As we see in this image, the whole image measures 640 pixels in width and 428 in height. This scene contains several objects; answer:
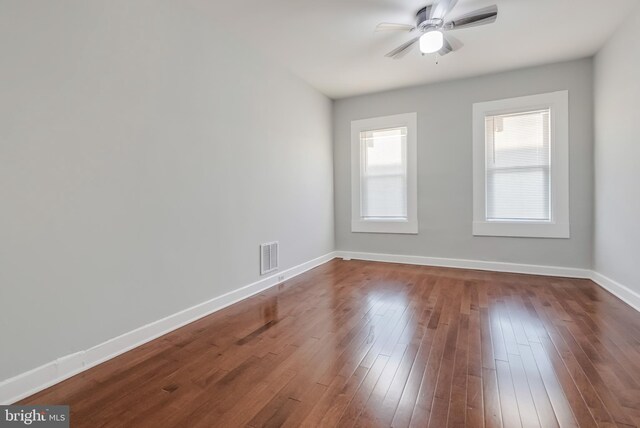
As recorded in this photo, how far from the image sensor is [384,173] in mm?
4789

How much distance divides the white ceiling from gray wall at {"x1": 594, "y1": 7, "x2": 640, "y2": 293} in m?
0.27

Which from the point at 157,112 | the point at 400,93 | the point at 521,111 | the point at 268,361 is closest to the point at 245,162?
the point at 157,112

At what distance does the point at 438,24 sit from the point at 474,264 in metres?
3.06

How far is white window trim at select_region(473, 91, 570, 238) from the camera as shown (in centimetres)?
370

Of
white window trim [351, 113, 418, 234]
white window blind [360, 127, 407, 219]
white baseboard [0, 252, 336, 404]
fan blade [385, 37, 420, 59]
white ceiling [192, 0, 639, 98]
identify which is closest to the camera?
white baseboard [0, 252, 336, 404]

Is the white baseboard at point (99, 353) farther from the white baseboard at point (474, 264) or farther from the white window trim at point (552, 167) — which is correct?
the white window trim at point (552, 167)

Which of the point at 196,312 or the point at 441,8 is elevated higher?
the point at 441,8

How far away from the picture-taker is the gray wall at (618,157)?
8.75 feet

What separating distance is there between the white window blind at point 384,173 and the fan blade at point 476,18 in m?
2.05

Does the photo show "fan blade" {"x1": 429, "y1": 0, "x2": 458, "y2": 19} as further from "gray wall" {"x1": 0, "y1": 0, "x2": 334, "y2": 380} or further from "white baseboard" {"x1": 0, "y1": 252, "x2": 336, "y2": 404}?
"white baseboard" {"x1": 0, "y1": 252, "x2": 336, "y2": 404}

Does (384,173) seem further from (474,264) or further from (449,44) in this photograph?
(449,44)

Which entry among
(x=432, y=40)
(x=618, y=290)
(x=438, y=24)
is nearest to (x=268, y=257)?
(x=432, y=40)

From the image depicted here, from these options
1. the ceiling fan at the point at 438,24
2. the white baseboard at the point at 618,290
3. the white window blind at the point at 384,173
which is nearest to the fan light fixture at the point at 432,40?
the ceiling fan at the point at 438,24

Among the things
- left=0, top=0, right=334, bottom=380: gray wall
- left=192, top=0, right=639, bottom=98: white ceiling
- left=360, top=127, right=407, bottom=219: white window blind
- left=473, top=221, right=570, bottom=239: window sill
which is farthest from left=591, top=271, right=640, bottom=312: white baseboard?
left=0, top=0, right=334, bottom=380: gray wall
